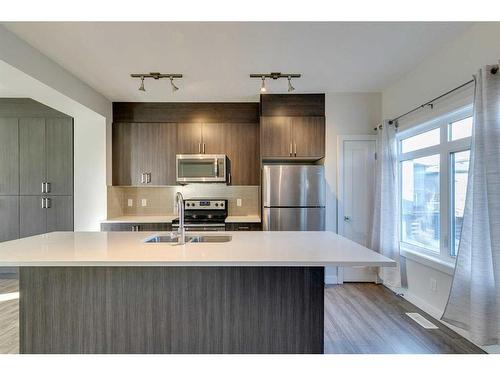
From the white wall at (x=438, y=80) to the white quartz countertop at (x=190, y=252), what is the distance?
1.52 metres

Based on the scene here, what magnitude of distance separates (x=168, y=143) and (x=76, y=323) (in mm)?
2704

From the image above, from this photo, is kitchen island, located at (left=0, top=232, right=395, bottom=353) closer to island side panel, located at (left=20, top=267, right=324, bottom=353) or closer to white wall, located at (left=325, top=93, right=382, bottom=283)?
island side panel, located at (left=20, top=267, right=324, bottom=353)

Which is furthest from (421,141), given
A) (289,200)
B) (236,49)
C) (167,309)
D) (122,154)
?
(122,154)

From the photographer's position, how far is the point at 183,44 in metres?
2.40

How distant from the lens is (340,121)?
377cm

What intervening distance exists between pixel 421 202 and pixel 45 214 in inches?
192

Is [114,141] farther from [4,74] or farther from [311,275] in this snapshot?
[311,275]

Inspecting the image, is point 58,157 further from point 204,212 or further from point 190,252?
point 190,252

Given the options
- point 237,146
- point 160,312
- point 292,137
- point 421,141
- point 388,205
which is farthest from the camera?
point 237,146

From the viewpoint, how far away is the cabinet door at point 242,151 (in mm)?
4023

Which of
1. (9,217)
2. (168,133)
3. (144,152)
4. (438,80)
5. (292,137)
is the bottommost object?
(9,217)

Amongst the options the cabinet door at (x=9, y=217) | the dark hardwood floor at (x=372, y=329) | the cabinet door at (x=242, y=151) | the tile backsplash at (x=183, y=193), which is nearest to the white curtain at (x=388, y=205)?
the dark hardwood floor at (x=372, y=329)

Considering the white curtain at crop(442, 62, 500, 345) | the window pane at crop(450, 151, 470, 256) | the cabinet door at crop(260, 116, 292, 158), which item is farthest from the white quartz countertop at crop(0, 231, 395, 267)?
the cabinet door at crop(260, 116, 292, 158)

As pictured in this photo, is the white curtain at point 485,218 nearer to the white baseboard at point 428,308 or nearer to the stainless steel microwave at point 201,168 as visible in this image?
the white baseboard at point 428,308
